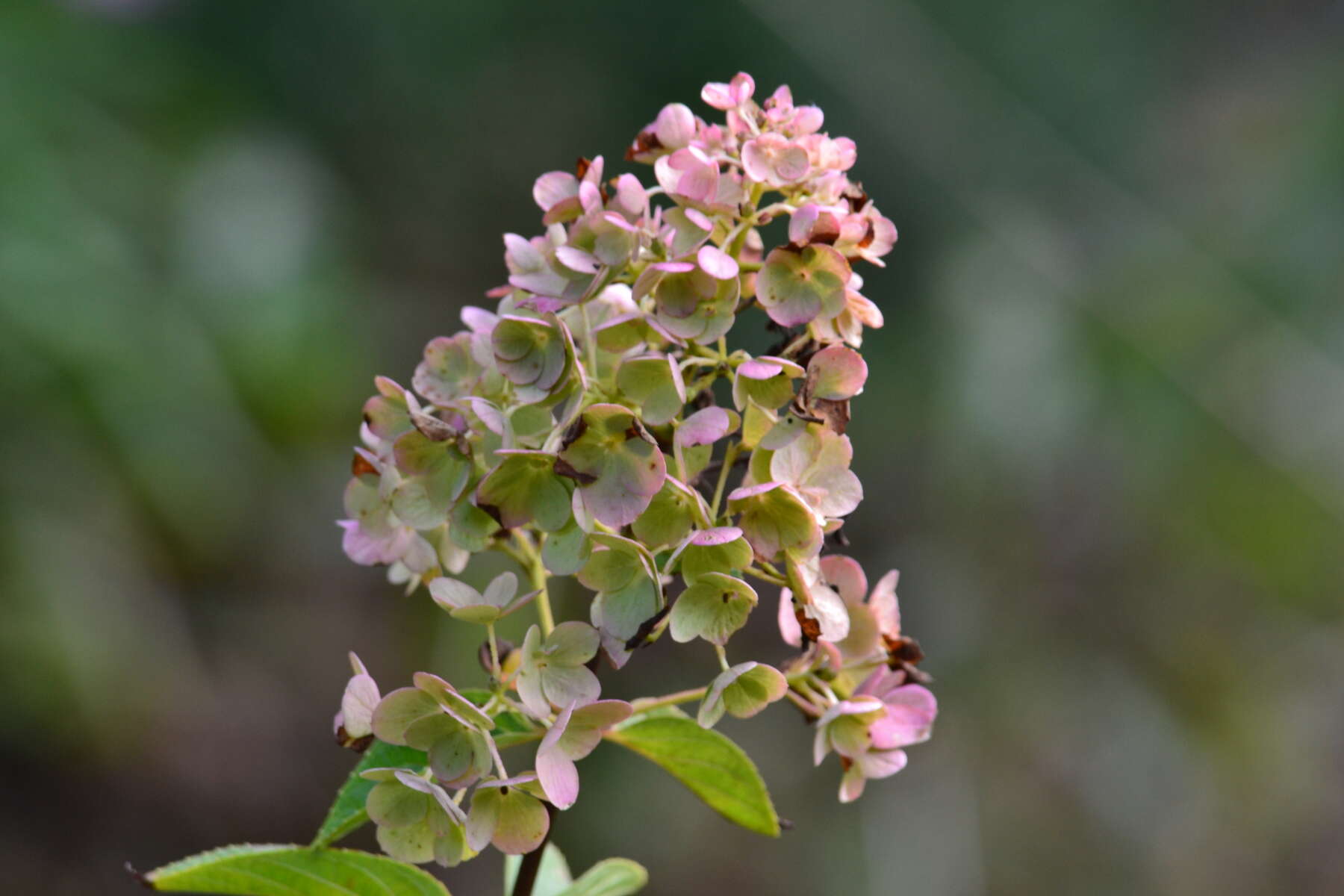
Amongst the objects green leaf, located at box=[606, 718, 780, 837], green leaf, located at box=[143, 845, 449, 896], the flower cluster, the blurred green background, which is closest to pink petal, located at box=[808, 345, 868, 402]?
the flower cluster

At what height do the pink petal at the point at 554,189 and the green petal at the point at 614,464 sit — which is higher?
the pink petal at the point at 554,189

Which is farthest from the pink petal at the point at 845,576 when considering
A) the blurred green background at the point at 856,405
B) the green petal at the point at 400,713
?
the blurred green background at the point at 856,405

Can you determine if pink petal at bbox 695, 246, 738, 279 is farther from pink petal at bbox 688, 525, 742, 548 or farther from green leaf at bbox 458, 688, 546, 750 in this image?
green leaf at bbox 458, 688, 546, 750

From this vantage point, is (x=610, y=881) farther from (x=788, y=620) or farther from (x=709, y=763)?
(x=788, y=620)

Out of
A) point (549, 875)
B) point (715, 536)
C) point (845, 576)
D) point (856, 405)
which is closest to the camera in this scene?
point (715, 536)

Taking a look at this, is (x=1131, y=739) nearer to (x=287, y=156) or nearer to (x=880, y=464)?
(x=880, y=464)

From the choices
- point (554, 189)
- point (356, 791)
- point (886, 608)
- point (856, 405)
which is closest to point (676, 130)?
point (554, 189)

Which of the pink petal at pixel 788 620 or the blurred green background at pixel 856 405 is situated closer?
the pink petal at pixel 788 620

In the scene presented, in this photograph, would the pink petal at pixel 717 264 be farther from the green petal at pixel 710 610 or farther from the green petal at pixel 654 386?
the green petal at pixel 710 610
